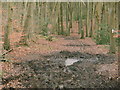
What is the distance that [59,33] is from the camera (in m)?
30.7

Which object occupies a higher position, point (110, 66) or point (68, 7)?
point (68, 7)

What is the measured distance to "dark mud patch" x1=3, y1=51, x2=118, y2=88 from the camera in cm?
890

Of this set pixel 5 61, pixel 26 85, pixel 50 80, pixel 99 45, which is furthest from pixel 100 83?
pixel 99 45

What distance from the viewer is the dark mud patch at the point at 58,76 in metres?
8.90

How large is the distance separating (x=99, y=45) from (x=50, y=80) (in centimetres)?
1139

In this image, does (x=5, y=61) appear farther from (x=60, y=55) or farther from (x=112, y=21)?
(x=112, y=21)

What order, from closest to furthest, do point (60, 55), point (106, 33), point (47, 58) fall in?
point (47, 58)
point (60, 55)
point (106, 33)

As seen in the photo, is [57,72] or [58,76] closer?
[58,76]

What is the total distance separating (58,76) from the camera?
9.91 m

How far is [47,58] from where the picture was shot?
13758mm

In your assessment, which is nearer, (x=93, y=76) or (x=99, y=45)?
(x=93, y=76)

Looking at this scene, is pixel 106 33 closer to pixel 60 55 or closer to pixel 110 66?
pixel 60 55

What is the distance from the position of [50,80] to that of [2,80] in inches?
68.5

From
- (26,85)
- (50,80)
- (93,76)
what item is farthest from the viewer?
(93,76)
